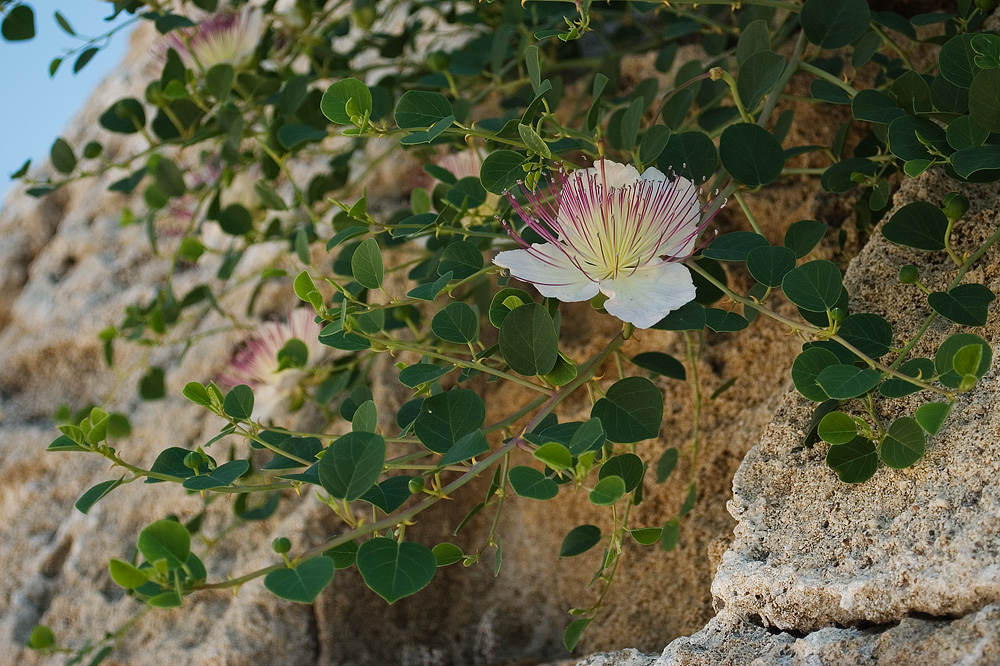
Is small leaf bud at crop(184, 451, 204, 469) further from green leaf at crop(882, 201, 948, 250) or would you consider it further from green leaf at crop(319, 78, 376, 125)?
green leaf at crop(882, 201, 948, 250)

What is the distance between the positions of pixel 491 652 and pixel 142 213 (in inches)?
59.1

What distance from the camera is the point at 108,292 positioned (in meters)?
2.12

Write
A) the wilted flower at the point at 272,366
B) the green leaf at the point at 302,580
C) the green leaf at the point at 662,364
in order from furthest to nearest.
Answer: the wilted flower at the point at 272,366 < the green leaf at the point at 662,364 < the green leaf at the point at 302,580

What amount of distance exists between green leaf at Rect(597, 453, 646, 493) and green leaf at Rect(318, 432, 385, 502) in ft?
0.86

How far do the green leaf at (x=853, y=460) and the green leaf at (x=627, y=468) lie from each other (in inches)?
7.3

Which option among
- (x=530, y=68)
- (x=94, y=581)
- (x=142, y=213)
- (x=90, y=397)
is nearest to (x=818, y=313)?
(x=530, y=68)

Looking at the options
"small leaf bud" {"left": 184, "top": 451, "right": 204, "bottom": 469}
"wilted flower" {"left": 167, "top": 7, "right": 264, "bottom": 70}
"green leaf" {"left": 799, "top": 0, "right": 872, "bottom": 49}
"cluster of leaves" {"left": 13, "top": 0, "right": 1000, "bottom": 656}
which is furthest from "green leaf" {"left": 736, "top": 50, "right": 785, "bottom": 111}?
"wilted flower" {"left": 167, "top": 7, "right": 264, "bottom": 70}

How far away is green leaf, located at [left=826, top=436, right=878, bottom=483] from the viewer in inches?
32.9

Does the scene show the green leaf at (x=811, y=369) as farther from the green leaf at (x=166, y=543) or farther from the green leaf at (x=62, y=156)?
the green leaf at (x=62, y=156)

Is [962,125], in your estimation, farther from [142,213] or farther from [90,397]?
[142,213]

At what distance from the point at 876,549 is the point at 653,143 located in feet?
1.46

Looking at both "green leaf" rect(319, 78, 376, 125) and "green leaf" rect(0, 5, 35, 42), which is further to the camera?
"green leaf" rect(0, 5, 35, 42)

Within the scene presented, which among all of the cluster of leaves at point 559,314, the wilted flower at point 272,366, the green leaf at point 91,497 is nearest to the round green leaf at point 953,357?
the cluster of leaves at point 559,314

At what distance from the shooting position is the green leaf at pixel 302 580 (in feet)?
2.23
